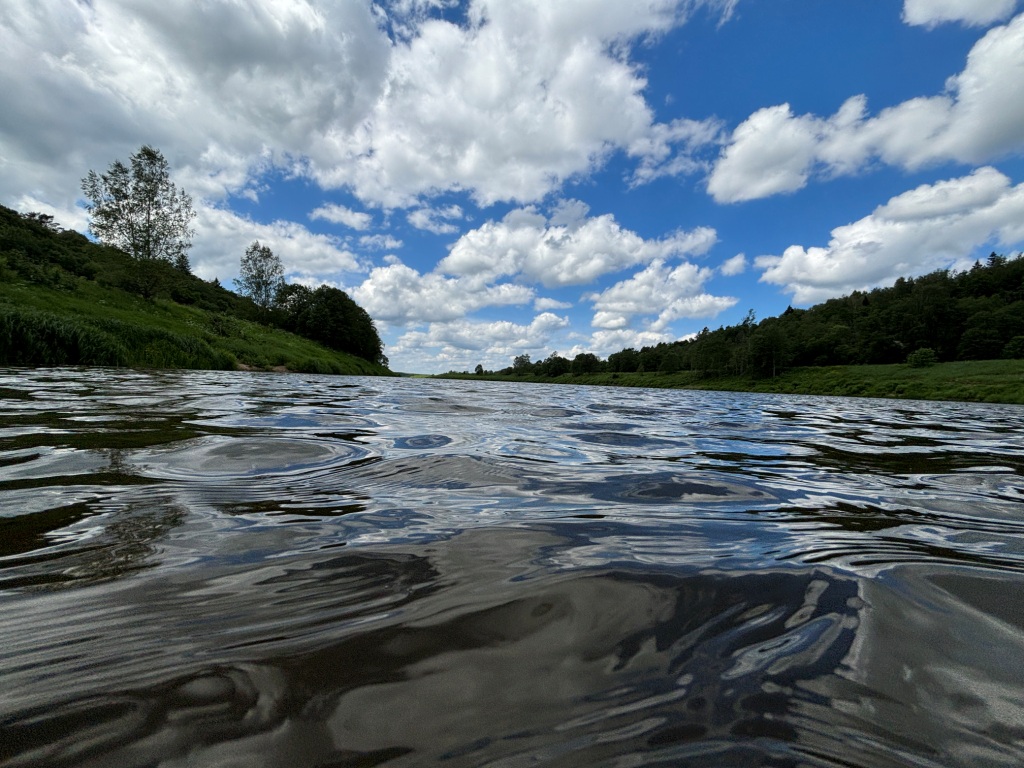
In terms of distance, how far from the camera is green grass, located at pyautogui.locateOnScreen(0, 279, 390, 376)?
13695 millimetres

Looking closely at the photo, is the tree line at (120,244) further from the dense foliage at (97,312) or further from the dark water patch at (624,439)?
the dark water patch at (624,439)

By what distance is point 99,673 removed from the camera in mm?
851

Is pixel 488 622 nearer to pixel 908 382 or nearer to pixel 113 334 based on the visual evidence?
pixel 113 334

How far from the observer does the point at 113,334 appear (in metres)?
17.3

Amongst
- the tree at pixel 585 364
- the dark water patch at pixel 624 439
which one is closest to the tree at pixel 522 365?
the tree at pixel 585 364

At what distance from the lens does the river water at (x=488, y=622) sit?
0.77 meters

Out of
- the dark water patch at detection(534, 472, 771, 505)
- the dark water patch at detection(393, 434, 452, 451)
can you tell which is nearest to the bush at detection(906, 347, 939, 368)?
the dark water patch at detection(534, 472, 771, 505)

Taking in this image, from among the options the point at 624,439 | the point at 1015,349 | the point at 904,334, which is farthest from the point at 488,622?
the point at 904,334

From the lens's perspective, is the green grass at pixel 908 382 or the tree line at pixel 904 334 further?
the tree line at pixel 904 334

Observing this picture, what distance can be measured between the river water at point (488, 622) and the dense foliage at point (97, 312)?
16539 millimetres

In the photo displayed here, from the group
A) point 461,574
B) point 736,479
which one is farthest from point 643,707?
point 736,479

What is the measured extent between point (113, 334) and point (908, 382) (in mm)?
66872

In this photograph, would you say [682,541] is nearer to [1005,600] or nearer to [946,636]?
[946,636]

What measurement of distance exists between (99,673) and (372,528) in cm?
107
